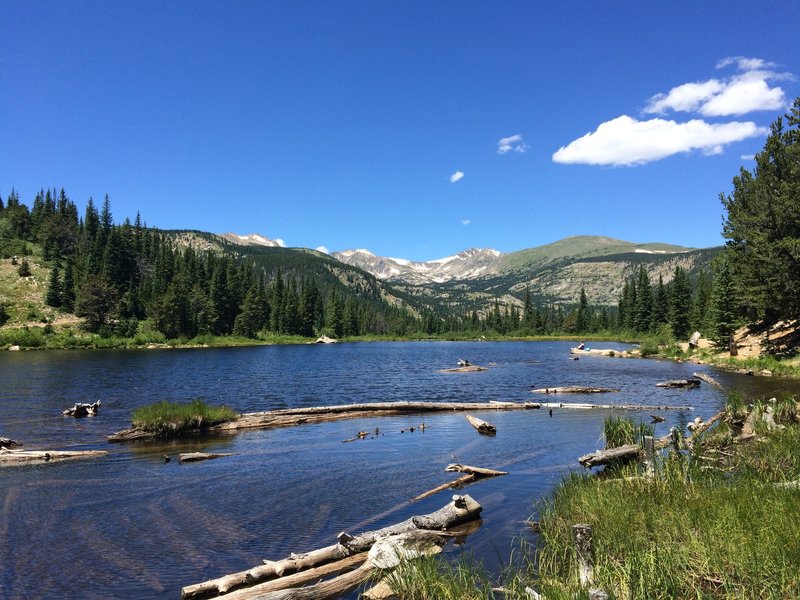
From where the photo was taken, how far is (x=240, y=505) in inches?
627

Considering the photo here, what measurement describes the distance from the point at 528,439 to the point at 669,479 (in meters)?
12.5

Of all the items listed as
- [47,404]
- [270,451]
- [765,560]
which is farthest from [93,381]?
[765,560]

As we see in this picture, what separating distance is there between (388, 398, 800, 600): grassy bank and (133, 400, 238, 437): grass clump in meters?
20.7

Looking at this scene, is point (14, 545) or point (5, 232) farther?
point (5, 232)

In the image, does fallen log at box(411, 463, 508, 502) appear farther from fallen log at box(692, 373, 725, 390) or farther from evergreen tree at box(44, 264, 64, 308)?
evergreen tree at box(44, 264, 64, 308)

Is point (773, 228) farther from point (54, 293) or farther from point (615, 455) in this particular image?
point (54, 293)

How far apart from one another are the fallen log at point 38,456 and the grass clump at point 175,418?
363 cm

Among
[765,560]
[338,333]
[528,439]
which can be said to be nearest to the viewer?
[765,560]

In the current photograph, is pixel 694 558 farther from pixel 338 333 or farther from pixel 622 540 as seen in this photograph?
pixel 338 333

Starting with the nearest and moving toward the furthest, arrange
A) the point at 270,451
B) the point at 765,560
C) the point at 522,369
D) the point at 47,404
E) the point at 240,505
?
the point at 765,560, the point at 240,505, the point at 270,451, the point at 47,404, the point at 522,369

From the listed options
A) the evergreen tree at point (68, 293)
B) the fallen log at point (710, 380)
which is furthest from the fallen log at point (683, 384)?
the evergreen tree at point (68, 293)

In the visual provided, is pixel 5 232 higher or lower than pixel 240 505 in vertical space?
higher

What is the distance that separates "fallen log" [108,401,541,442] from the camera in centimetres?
2772

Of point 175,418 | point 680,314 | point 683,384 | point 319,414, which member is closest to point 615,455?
point 319,414
